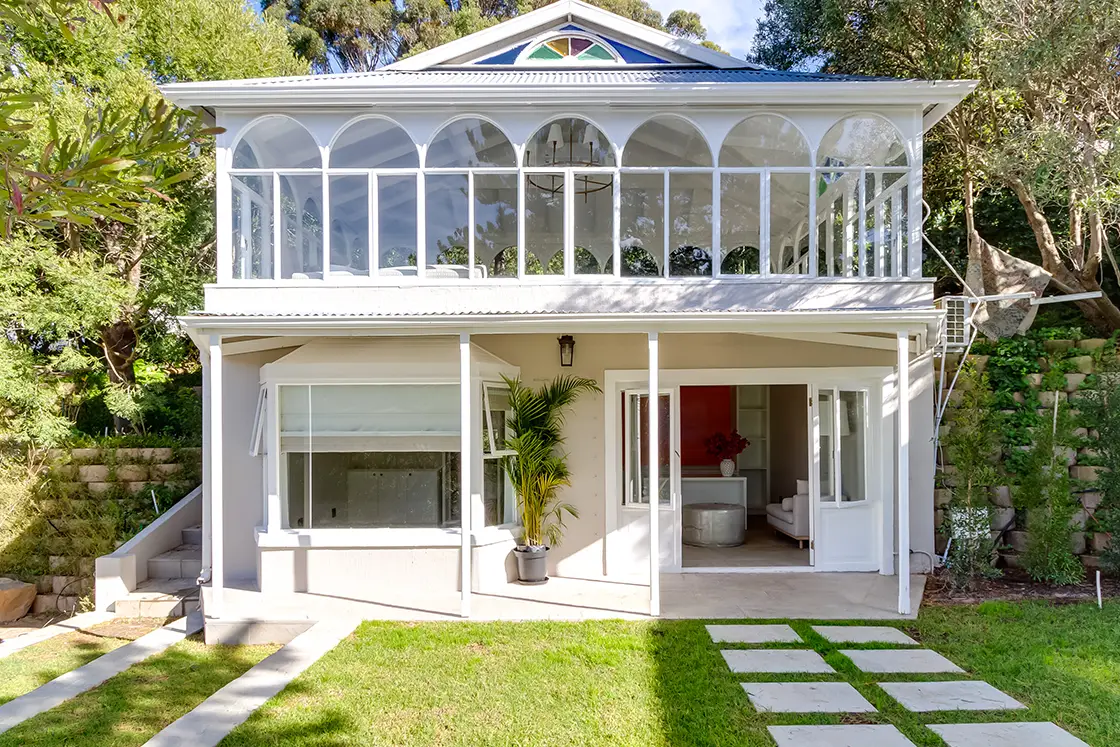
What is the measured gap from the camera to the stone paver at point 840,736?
447 centimetres

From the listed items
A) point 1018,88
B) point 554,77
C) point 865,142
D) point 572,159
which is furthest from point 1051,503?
point 554,77

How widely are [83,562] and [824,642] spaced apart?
9488 millimetres

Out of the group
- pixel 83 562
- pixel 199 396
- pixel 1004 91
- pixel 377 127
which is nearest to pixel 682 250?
pixel 377 127

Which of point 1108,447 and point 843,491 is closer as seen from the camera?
point 1108,447

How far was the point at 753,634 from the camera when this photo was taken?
6574 mm

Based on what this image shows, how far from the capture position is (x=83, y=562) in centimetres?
1046

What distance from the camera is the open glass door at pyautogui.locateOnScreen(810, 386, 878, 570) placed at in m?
8.81

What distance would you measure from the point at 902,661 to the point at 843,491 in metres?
3.10

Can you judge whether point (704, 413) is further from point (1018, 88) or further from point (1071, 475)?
point (1018, 88)

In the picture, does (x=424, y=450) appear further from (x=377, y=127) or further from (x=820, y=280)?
(x=820, y=280)

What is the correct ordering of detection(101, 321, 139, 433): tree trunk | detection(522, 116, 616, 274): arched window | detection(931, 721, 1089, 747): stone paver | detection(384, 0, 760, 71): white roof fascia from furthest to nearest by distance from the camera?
detection(101, 321, 139, 433): tree trunk < detection(384, 0, 760, 71): white roof fascia < detection(522, 116, 616, 274): arched window < detection(931, 721, 1089, 747): stone paver

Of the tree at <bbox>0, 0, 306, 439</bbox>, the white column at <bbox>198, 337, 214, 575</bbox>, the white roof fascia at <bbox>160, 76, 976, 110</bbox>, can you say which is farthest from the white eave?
the white column at <bbox>198, 337, 214, 575</bbox>

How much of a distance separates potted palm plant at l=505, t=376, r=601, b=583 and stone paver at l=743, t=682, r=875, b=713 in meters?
3.30

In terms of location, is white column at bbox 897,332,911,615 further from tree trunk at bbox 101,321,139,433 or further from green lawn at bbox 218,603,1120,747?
tree trunk at bbox 101,321,139,433
